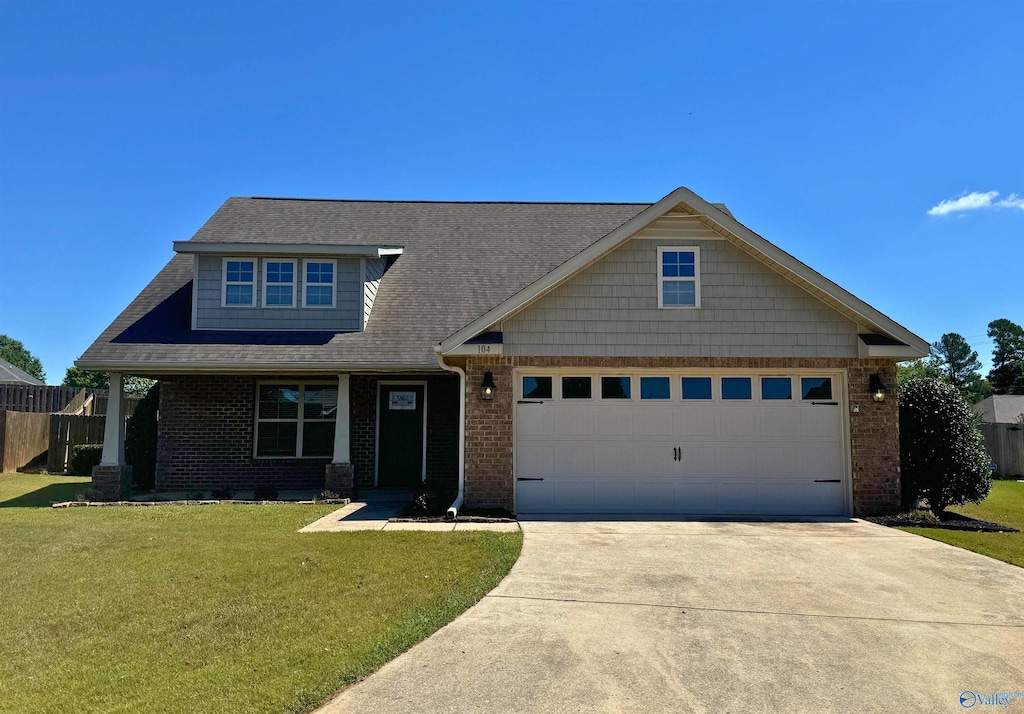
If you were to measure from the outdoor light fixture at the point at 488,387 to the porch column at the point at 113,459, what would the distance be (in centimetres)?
724

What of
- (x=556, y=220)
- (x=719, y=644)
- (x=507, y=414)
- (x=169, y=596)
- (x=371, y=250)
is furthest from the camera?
(x=556, y=220)

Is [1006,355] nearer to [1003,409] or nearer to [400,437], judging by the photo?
[1003,409]

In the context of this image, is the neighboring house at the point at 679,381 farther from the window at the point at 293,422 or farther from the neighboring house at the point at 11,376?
the neighboring house at the point at 11,376

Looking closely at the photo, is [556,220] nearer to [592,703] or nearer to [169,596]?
[169,596]

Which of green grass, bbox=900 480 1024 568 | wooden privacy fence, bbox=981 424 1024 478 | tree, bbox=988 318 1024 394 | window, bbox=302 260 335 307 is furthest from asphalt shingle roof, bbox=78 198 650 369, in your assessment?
tree, bbox=988 318 1024 394

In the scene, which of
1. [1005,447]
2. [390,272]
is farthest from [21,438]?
[1005,447]

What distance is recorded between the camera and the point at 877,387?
37.1 ft

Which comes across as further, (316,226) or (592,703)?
(316,226)

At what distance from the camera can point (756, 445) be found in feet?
37.8

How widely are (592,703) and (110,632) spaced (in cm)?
379

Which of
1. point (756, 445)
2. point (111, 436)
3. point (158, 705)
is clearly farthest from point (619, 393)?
point (111, 436)

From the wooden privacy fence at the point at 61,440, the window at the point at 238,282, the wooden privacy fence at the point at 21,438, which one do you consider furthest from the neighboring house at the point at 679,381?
the wooden privacy fence at the point at 21,438

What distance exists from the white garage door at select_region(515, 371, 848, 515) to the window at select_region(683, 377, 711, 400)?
2 cm

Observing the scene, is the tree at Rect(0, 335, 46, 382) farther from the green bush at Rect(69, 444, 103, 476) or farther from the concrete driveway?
the concrete driveway
